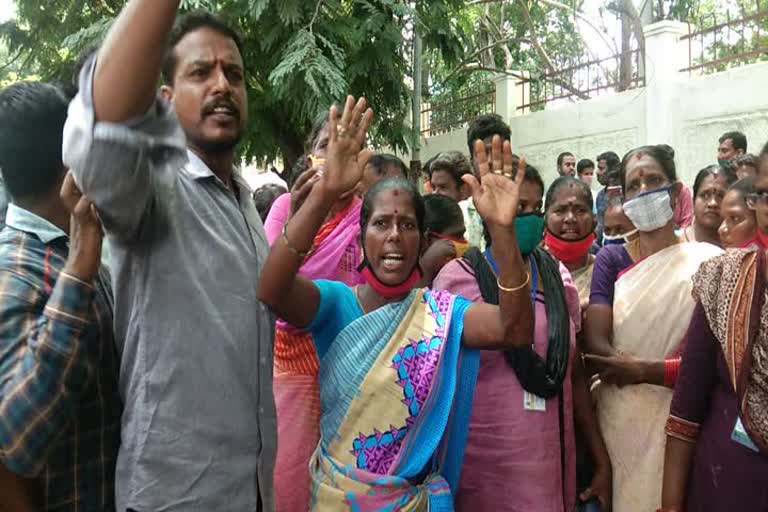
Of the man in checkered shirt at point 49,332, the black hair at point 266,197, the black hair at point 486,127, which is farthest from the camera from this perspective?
the black hair at point 266,197

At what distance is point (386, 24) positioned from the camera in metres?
6.64

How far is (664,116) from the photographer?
1003 centimetres

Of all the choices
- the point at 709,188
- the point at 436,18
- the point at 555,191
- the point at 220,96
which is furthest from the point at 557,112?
the point at 220,96

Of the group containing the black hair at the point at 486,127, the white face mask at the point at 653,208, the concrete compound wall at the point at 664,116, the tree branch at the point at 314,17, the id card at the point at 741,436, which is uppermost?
the tree branch at the point at 314,17

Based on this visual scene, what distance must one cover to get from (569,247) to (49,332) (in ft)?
8.03

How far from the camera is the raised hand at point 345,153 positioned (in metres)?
1.90

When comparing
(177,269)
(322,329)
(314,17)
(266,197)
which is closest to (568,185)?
(322,329)

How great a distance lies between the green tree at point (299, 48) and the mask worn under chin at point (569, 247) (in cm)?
309

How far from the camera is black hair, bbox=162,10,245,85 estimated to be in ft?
5.99

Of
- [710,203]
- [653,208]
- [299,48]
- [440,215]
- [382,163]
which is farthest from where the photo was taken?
[299,48]

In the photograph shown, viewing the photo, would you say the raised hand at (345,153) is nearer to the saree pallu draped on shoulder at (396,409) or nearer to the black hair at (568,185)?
the saree pallu draped on shoulder at (396,409)

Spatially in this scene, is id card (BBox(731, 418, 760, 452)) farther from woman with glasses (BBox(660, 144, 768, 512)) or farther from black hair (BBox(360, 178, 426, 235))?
black hair (BBox(360, 178, 426, 235))

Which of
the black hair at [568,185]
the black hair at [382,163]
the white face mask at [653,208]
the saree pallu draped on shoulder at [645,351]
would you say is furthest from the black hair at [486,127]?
the saree pallu draped on shoulder at [645,351]

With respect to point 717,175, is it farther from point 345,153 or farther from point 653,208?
point 345,153
